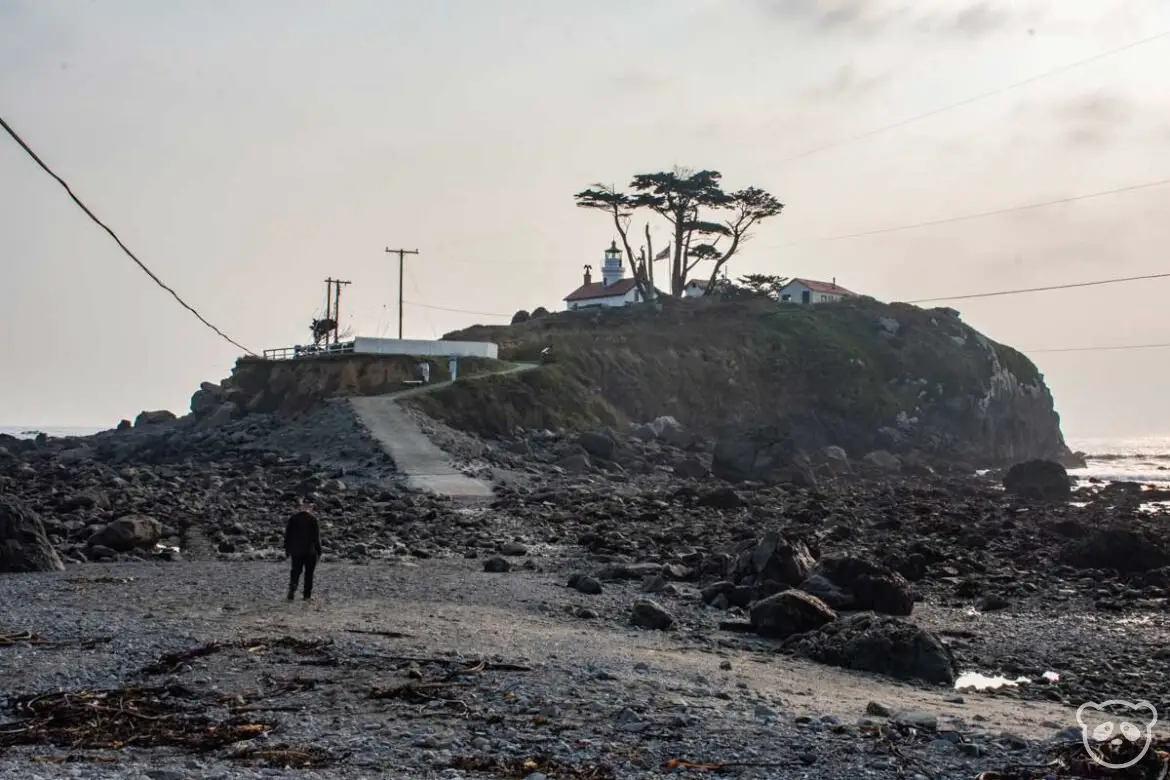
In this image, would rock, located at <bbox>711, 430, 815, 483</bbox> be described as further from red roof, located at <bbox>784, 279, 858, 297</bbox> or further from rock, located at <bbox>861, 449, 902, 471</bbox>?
red roof, located at <bbox>784, 279, 858, 297</bbox>

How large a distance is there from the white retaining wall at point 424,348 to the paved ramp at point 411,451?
20.4 ft

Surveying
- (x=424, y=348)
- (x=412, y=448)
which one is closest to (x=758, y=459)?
(x=412, y=448)

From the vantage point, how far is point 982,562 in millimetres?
26688

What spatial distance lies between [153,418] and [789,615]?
2505 inches

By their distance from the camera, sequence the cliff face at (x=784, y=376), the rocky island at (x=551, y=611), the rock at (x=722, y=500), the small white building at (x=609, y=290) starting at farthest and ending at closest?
the small white building at (x=609, y=290) < the cliff face at (x=784, y=376) < the rock at (x=722, y=500) < the rocky island at (x=551, y=611)

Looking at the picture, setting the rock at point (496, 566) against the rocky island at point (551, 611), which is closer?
the rocky island at point (551, 611)

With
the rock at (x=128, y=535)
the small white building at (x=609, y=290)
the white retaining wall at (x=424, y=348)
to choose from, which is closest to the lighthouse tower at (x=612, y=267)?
the small white building at (x=609, y=290)

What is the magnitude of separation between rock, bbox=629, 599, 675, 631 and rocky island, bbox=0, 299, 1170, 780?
0.14 ft

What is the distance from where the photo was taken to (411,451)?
149 ft

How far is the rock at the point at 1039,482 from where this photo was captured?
48125mm

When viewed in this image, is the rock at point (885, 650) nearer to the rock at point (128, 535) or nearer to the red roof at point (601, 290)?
the rock at point (128, 535)

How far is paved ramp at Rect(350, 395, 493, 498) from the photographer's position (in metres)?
40.1

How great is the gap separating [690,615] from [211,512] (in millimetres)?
16914

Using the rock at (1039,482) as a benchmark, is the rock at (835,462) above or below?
above
